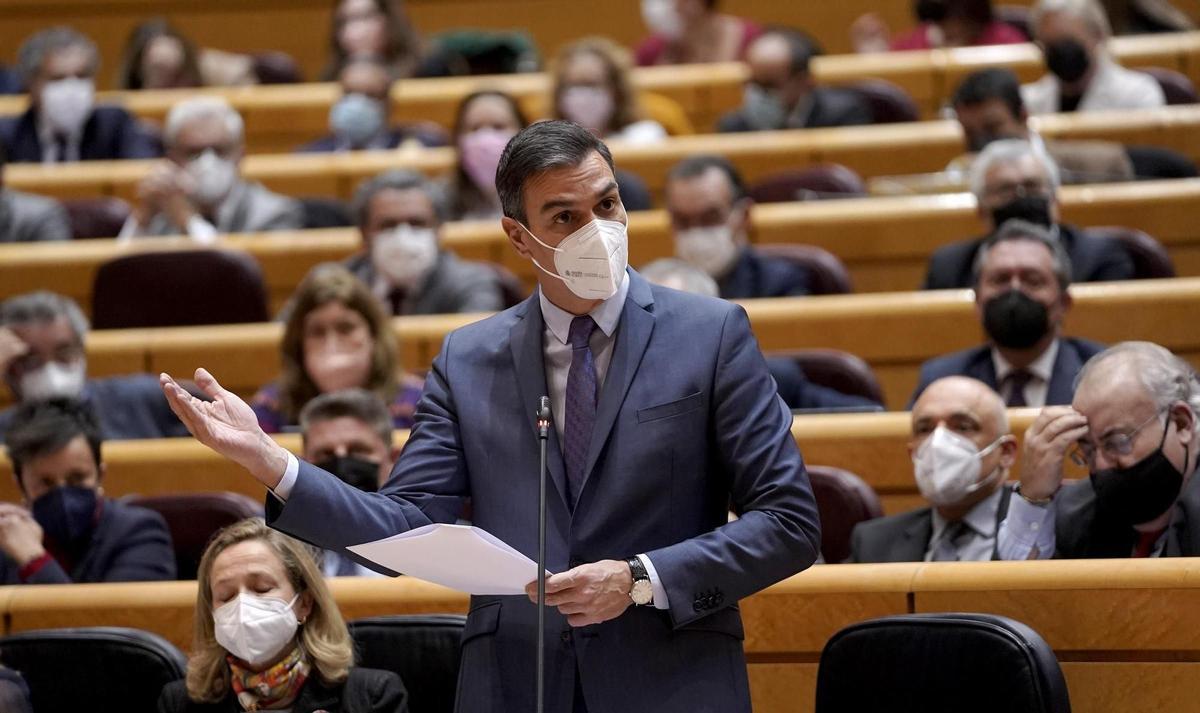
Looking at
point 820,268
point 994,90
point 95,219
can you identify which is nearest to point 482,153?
point 820,268

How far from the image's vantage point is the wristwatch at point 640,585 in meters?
1.45

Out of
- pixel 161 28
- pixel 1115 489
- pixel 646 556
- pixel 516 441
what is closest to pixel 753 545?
pixel 646 556

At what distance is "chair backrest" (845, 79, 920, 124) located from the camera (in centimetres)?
467

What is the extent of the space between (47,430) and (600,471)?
145 centimetres

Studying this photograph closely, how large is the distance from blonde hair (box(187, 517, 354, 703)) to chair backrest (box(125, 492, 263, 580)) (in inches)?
23.1

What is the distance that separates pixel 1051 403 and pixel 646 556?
5.17 feet

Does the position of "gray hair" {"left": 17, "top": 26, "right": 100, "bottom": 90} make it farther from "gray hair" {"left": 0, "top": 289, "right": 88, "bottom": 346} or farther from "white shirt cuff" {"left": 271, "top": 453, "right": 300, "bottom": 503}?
"white shirt cuff" {"left": 271, "top": 453, "right": 300, "bottom": 503}

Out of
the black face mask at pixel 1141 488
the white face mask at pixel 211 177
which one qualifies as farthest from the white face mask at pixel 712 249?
the black face mask at pixel 1141 488

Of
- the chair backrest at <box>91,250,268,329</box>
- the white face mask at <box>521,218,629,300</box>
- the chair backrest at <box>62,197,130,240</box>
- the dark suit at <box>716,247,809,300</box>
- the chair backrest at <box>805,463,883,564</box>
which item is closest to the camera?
the white face mask at <box>521,218,629,300</box>

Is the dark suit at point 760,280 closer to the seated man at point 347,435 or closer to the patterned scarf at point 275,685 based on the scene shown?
the seated man at point 347,435

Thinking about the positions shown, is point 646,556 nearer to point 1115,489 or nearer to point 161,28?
point 1115,489

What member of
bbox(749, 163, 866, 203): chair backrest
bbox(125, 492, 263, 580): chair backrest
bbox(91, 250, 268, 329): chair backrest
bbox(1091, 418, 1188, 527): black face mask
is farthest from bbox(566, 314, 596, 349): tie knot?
bbox(749, 163, 866, 203): chair backrest

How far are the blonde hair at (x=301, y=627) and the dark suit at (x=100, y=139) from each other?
9.82ft

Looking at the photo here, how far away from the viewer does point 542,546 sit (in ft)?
4.57
